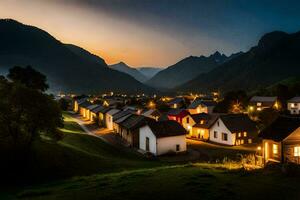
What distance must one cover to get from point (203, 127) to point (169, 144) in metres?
20.2

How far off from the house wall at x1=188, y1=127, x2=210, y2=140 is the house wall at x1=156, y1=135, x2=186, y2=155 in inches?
681

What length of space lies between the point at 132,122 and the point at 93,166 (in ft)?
102

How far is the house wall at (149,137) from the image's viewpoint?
5469 cm

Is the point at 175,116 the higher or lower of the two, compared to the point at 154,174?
higher

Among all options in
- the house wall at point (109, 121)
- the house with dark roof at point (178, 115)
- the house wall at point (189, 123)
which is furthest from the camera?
the house wall at point (109, 121)

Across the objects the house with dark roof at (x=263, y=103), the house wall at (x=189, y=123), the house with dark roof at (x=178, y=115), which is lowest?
the house wall at (x=189, y=123)

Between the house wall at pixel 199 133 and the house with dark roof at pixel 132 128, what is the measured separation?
15.8 m

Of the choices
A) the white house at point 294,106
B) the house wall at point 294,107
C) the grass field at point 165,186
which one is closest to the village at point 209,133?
the grass field at point 165,186

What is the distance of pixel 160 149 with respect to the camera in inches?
2131

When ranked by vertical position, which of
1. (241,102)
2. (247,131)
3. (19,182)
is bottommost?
(19,182)

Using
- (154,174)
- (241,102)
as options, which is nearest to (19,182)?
(154,174)

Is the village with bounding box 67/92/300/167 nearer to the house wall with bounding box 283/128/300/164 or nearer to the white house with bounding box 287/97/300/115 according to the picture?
the house wall with bounding box 283/128/300/164

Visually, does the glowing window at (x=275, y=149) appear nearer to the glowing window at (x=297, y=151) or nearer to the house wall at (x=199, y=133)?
the glowing window at (x=297, y=151)

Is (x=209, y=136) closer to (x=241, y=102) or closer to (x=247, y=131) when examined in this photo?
(x=247, y=131)
